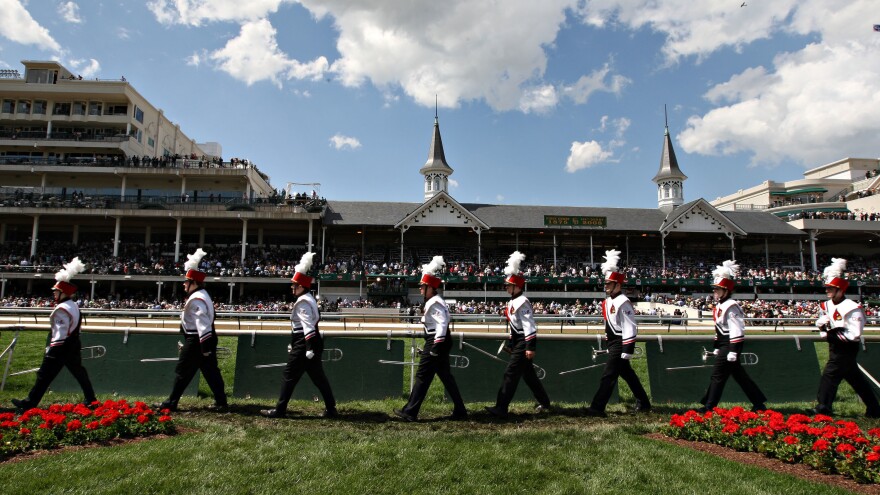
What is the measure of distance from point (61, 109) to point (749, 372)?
184 feet

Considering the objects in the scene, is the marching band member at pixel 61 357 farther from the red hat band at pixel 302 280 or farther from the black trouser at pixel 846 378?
the black trouser at pixel 846 378

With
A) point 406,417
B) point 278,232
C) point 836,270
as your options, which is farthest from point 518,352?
point 278,232

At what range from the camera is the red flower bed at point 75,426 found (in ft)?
18.9

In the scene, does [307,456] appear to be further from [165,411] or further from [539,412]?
[539,412]

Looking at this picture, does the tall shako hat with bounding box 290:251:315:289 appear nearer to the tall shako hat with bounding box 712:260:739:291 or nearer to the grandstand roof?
the tall shako hat with bounding box 712:260:739:291

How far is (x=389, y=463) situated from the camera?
17.9 ft

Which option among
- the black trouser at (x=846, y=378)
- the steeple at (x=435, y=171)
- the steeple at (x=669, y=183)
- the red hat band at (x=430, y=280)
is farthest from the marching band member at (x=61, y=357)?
the steeple at (x=669, y=183)

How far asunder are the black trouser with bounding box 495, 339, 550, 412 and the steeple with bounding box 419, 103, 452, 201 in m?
45.0

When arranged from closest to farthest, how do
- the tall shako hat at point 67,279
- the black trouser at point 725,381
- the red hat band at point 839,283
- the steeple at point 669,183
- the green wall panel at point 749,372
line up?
the black trouser at point 725,381, the tall shako hat at point 67,279, the red hat band at point 839,283, the green wall panel at point 749,372, the steeple at point 669,183

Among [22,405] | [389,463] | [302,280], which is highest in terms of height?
[302,280]

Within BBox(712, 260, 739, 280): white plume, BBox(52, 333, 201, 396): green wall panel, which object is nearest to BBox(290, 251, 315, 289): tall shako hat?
BBox(52, 333, 201, 396): green wall panel

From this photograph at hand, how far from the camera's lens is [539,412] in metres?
8.13

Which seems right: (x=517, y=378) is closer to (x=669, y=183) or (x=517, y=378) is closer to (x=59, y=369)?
(x=59, y=369)

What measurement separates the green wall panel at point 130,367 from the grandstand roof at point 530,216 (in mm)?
32104
